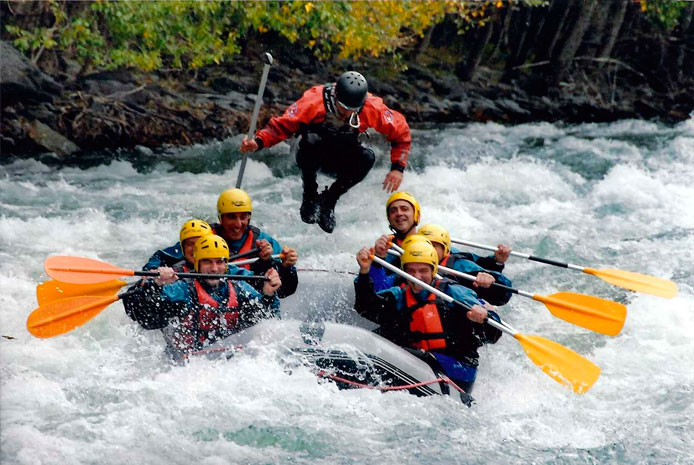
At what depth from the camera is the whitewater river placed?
5.46 metres

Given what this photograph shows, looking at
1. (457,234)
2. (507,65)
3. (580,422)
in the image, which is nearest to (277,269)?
(580,422)

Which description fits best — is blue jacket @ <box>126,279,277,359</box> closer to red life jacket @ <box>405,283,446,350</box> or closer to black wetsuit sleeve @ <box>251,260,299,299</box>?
black wetsuit sleeve @ <box>251,260,299,299</box>

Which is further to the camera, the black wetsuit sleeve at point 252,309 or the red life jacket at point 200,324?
the black wetsuit sleeve at point 252,309

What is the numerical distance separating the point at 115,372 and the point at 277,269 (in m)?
1.28

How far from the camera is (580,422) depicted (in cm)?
616

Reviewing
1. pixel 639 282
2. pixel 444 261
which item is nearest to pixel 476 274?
pixel 444 261

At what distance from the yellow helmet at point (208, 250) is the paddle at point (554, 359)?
0.99 metres

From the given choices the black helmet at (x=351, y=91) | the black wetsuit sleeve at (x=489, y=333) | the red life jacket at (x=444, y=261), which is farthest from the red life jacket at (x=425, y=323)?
the black helmet at (x=351, y=91)

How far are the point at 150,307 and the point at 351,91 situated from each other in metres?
2.16

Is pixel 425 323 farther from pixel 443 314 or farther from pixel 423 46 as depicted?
pixel 423 46

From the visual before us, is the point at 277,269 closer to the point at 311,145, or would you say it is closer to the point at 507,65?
the point at 311,145

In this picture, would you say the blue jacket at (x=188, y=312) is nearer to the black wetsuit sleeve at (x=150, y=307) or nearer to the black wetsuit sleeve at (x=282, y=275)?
the black wetsuit sleeve at (x=150, y=307)

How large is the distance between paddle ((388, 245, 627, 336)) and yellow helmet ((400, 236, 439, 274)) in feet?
1.28

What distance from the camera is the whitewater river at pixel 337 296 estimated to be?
5.46m
